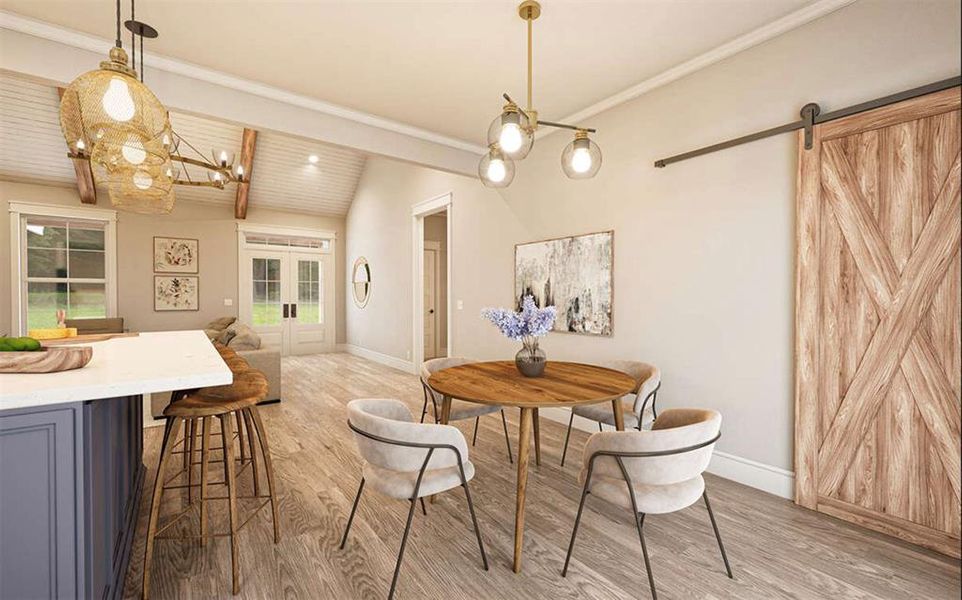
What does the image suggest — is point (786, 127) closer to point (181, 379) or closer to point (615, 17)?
point (615, 17)

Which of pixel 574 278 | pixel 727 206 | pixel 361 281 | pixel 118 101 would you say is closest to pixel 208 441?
pixel 118 101

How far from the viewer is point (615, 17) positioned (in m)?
2.41

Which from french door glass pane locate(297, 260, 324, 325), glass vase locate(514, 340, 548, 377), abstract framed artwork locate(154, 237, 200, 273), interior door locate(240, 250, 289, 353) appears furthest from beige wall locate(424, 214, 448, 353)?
glass vase locate(514, 340, 548, 377)

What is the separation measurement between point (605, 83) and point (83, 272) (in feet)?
25.7

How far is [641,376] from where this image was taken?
2.72 metres

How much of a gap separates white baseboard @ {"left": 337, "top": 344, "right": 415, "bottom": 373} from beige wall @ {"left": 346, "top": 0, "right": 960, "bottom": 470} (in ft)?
9.94

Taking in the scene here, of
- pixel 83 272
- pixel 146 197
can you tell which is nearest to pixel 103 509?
pixel 146 197

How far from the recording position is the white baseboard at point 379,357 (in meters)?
6.41

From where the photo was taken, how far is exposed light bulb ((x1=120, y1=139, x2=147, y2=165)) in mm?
2259

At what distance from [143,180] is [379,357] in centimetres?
491

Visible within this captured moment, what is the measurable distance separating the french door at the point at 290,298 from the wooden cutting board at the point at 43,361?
21.4 ft

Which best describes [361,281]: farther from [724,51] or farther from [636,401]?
[724,51]

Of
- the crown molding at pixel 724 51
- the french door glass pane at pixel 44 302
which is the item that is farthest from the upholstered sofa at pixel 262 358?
the crown molding at pixel 724 51

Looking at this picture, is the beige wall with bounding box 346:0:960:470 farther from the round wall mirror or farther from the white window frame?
the white window frame
